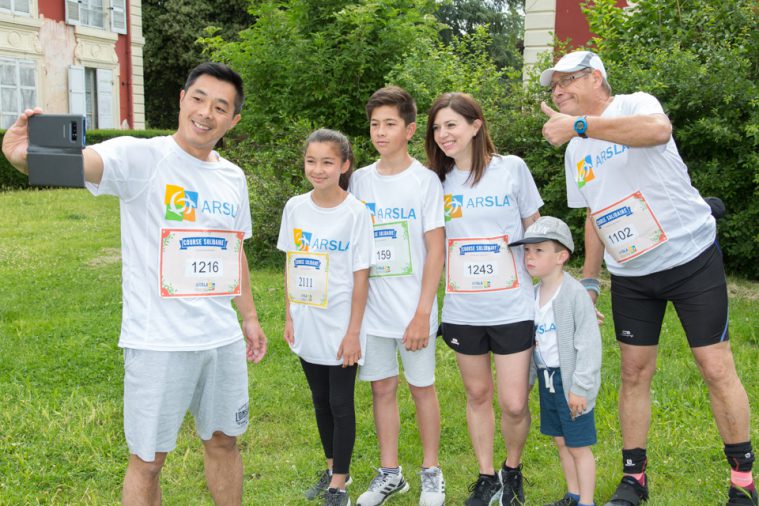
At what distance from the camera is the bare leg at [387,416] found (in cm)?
347

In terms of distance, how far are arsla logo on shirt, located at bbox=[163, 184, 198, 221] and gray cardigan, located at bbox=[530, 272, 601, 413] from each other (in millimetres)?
1568

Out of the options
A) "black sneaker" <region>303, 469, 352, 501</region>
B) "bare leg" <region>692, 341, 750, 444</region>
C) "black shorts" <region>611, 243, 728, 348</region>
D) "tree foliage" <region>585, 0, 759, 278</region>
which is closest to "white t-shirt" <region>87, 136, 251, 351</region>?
"black sneaker" <region>303, 469, 352, 501</region>

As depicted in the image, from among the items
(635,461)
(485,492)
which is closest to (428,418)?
(485,492)

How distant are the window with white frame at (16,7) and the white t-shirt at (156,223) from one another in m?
18.7

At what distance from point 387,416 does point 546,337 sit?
0.86 meters

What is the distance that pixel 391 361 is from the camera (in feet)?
11.3

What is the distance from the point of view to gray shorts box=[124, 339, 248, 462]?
8.59 ft

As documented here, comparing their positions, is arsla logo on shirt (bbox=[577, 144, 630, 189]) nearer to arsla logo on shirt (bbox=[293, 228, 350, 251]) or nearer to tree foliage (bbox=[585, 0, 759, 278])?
arsla logo on shirt (bbox=[293, 228, 350, 251])

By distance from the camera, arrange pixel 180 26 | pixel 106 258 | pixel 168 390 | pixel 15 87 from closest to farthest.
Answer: pixel 168 390
pixel 106 258
pixel 15 87
pixel 180 26

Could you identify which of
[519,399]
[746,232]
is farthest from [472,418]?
[746,232]

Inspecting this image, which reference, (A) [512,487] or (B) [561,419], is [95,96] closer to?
(A) [512,487]

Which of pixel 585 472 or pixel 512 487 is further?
pixel 512 487

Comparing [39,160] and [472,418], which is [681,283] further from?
[39,160]

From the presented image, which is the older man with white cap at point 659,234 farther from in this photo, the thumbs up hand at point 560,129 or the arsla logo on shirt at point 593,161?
the thumbs up hand at point 560,129
